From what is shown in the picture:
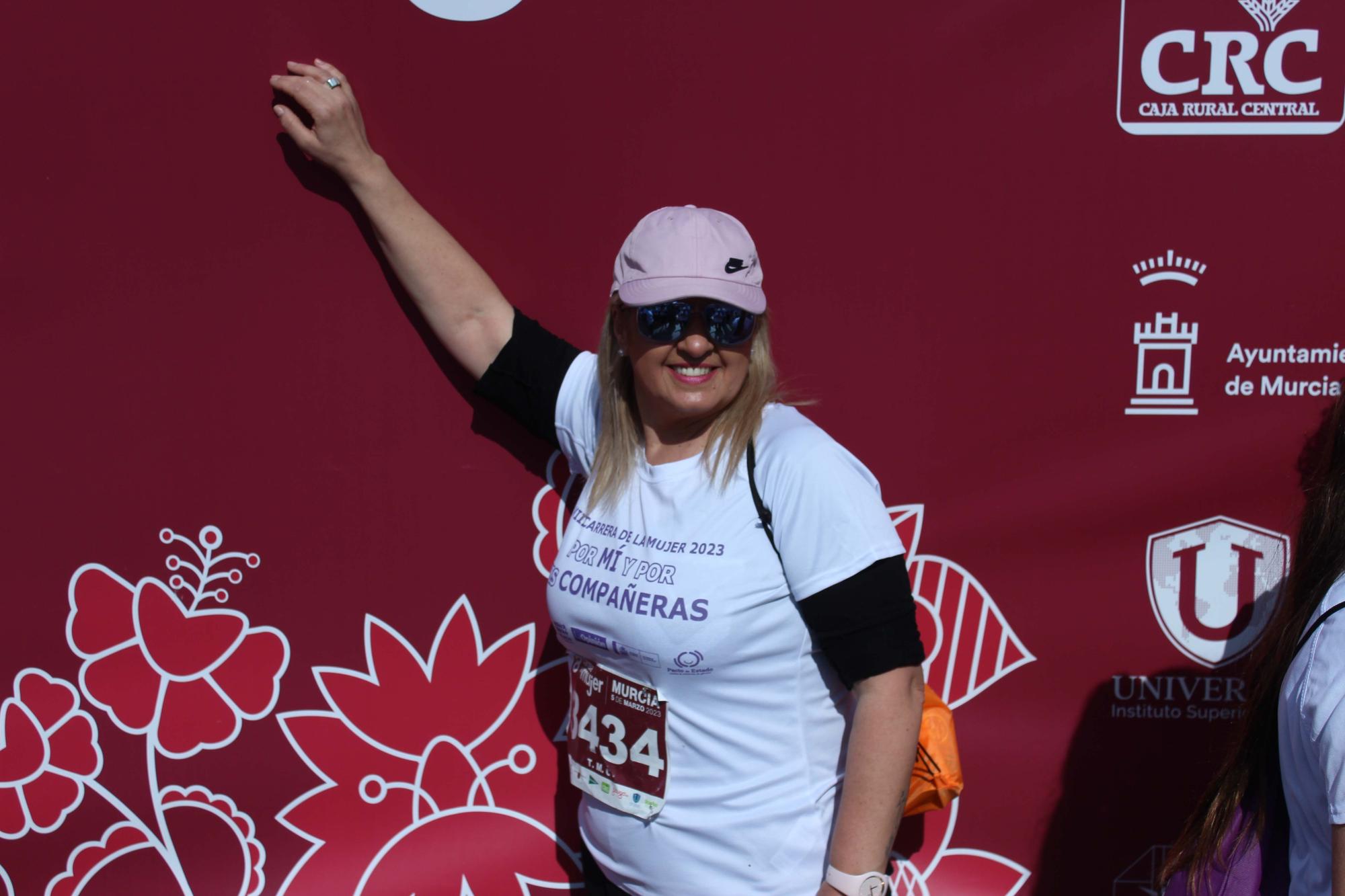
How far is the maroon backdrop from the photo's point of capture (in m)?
1.92

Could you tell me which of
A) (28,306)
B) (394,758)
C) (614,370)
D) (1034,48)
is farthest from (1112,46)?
(28,306)

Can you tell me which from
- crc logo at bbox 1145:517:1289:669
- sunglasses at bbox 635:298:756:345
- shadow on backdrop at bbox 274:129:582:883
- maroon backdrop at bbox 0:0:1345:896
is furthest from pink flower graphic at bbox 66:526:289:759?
crc logo at bbox 1145:517:1289:669

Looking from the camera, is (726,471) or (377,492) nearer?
(726,471)

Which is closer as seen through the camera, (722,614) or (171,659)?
(722,614)

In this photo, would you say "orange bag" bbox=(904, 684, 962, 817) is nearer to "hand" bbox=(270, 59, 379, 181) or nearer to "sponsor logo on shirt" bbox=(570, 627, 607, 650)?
"sponsor logo on shirt" bbox=(570, 627, 607, 650)

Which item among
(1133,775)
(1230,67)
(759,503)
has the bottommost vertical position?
(1133,775)

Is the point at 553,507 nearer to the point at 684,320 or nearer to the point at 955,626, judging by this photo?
the point at 684,320

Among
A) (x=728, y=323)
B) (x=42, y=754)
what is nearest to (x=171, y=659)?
(x=42, y=754)

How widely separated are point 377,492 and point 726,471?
0.83 m

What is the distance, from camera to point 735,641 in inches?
59.9

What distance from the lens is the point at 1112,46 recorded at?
6.20 feet

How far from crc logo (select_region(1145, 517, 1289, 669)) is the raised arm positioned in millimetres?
1298

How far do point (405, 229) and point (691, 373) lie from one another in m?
0.69

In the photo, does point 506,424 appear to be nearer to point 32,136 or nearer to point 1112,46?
point 32,136
